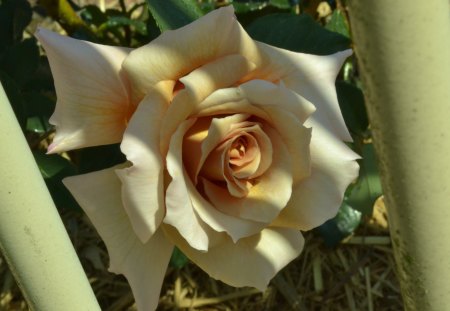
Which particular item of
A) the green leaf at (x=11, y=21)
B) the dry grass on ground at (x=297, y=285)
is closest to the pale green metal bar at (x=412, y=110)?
the dry grass on ground at (x=297, y=285)

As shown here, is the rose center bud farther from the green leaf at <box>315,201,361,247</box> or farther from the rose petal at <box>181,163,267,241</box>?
the green leaf at <box>315,201,361,247</box>

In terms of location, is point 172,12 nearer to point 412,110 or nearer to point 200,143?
point 200,143

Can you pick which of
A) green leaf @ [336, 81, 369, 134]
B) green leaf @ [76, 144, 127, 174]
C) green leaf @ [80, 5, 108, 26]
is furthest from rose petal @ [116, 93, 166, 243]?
green leaf @ [80, 5, 108, 26]

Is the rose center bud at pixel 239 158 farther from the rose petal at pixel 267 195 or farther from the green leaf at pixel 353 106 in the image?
the green leaf at pixel 353 106

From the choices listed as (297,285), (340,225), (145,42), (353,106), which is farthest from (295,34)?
(297,285)

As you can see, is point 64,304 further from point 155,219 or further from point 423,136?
point 423,136

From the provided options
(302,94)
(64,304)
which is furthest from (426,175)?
(64,304)
